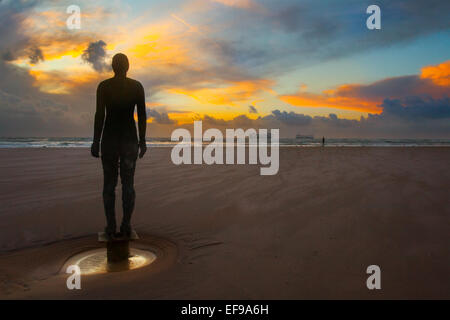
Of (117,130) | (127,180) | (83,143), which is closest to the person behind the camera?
(117,130)

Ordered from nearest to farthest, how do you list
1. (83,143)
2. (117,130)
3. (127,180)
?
(117,130)
(127,180)
(83,143)

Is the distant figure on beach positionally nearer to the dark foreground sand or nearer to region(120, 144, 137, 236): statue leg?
region(120, 144, 137, 236): statue leg

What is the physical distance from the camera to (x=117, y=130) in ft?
12.6

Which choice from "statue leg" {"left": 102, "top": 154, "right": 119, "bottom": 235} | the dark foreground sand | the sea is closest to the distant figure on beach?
"statue leg" {"left": 102, "top": 154, "right": 119, "bottom": 235}

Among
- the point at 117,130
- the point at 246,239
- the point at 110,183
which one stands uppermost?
the point at 117,130

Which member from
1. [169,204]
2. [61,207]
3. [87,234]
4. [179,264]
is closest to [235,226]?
[179,264]

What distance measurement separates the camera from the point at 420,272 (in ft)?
9.67

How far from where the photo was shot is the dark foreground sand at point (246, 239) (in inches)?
107

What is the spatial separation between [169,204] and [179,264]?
8.79 ft

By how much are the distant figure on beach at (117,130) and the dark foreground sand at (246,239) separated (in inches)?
28.2

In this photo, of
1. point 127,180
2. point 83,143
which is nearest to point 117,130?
point 127,180

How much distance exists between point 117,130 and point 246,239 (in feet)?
7.75

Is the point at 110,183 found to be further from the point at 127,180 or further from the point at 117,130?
the point at 117,130
